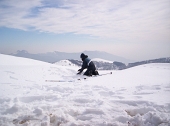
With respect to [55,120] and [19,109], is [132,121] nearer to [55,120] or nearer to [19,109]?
[55,120]

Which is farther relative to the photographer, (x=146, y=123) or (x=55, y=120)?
(x=55, y=120)

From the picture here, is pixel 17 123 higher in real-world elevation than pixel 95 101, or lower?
lower

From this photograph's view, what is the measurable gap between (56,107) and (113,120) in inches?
64.7

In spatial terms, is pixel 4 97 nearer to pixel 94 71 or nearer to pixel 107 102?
pixel 107 102

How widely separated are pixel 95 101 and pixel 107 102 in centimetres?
38

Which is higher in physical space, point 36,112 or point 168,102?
point 168,102

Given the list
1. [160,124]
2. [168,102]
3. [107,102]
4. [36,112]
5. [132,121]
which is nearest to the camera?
[160,124]

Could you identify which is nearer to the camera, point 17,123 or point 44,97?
point 17,123

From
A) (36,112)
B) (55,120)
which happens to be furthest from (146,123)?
(36,112)

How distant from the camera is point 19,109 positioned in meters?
3.83

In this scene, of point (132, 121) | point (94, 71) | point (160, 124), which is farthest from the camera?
point (94, 71)

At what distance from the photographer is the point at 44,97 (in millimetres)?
4789

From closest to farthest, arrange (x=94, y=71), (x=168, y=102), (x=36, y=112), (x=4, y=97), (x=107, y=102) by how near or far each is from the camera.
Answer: (x=36, y=112)
(x=168, y=102)
(x=107, y=102)
(x=4, y=97)
(x=94, y=71)

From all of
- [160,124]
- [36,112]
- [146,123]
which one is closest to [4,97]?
[36,112]
